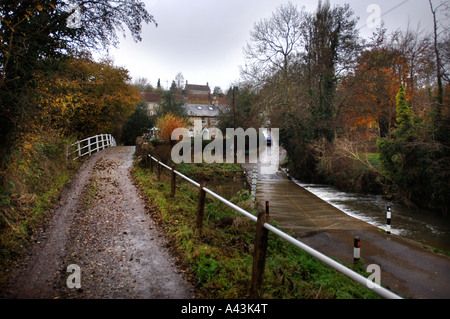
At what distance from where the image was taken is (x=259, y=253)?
315 cm

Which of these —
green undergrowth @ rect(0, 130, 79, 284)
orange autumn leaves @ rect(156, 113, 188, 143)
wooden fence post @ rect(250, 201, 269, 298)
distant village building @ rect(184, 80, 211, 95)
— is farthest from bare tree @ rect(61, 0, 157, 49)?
distant village building @ rect(184, 80, 211, 95)

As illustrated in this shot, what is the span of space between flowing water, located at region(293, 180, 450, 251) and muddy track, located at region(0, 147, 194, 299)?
892 centimetres

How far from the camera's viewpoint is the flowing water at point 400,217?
30.7 feet

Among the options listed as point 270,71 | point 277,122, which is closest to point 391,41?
point 270,71

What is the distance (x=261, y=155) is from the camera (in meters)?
30.8

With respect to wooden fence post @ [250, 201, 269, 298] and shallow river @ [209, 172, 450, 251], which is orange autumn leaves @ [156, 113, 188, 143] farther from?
wooden fence post @ [250, 201, 269, 298]

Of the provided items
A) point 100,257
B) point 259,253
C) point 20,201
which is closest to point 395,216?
point 259,253

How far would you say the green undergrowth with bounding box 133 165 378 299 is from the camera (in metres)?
3.48

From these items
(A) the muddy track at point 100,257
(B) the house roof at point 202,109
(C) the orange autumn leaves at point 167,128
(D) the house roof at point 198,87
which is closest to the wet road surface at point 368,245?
(A) the muddy track at point 100,257

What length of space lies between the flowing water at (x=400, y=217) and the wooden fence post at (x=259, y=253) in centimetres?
827

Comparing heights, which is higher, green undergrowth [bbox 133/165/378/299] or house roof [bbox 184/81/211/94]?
house roof [bbox 184/81/211/94]

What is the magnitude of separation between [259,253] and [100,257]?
2739mm

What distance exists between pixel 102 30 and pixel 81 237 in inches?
202
